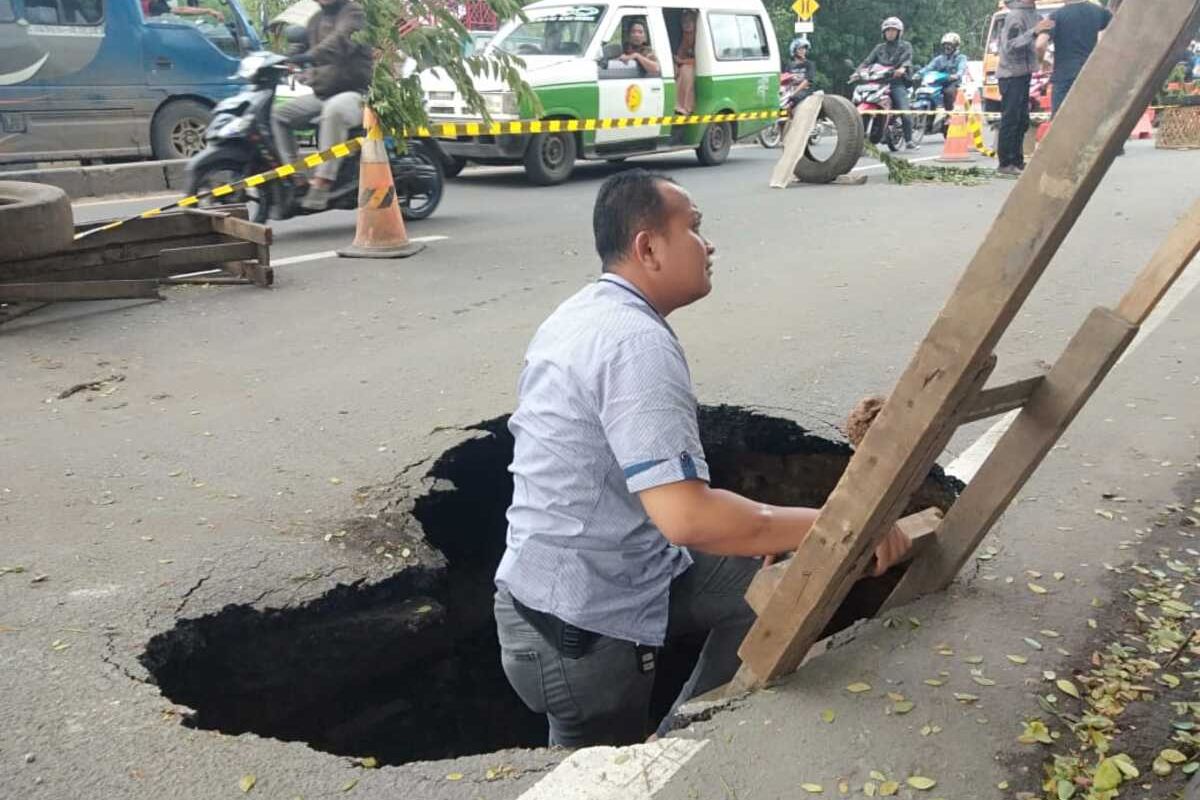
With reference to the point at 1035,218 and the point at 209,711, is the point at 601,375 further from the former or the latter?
the point at 209,711

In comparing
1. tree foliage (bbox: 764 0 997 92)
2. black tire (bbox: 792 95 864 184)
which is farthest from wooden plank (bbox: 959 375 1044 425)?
tree foliage (bbox: 764 0 997 92)

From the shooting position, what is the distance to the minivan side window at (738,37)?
15.0 meters

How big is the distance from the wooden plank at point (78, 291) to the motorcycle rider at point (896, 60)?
49.7ft

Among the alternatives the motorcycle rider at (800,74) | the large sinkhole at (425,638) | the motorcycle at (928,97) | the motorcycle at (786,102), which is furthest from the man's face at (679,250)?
the motorcycle at (928,97)

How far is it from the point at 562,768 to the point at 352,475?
2034mm

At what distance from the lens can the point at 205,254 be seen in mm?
7047

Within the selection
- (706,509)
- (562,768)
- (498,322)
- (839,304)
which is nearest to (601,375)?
(706,509)

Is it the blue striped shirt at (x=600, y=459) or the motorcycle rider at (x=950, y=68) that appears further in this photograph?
the motorcycle rider at (x=950, y=68)

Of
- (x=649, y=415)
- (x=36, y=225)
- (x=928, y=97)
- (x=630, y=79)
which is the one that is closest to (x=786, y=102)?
(x=928, y=97)

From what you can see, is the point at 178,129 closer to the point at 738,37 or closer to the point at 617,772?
the point at 738,37

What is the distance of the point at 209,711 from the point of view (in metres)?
3.02

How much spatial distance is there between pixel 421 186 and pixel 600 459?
776cm

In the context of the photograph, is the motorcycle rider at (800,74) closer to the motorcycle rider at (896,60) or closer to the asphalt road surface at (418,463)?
the motorcycle rider at (896,60)

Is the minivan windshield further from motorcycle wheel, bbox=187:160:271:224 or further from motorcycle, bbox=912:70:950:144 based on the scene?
motorcycle, bbox=912:70:950:144
